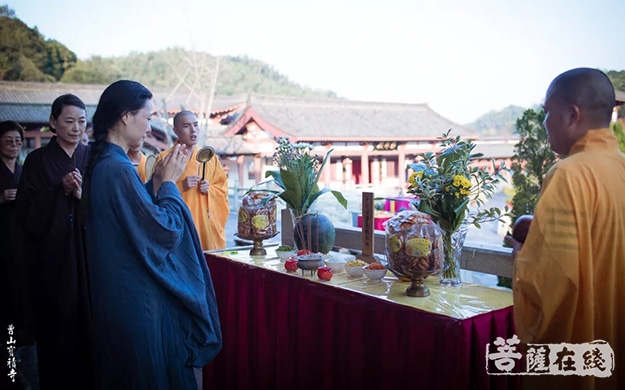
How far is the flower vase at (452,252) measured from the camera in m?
1.87

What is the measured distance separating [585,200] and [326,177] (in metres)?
17.8

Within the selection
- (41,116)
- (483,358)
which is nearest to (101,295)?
(483,358)

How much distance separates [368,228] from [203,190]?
1362 millimetres

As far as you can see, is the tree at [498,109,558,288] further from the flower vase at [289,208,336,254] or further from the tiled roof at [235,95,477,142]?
the tiled roof at [235,95,477,142]

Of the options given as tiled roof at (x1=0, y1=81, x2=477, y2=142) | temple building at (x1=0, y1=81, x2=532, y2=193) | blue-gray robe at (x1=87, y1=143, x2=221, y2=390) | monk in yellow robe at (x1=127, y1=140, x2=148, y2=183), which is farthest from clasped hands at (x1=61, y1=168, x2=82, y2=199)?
tiled roof at (x1=0, y1=81, x2=477, y2=142)

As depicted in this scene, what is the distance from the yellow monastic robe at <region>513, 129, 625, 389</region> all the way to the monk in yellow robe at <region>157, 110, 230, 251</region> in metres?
2.28

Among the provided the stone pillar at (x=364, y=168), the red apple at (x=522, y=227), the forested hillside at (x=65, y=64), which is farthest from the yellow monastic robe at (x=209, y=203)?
the forested hillside at (x=65, y=64)

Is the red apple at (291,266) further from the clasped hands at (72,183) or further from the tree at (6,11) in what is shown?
the tree at (6,11)

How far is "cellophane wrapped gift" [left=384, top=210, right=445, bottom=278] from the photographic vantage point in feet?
5.29

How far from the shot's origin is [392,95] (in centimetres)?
3275

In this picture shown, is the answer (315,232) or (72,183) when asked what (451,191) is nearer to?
(315,232)

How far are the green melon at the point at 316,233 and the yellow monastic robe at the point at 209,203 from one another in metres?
1.05

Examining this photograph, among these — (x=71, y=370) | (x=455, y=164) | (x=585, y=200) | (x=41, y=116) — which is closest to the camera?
(x=585, y=200)

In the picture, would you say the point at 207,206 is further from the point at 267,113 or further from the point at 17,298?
the point at 267,113
